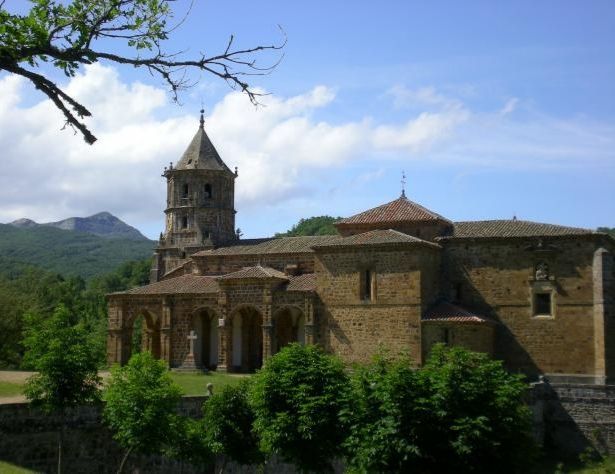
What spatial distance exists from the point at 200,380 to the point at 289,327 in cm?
679

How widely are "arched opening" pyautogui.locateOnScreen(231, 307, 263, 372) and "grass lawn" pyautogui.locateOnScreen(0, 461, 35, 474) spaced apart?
1783 cm

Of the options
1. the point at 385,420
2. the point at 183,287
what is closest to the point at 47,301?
the point at 183,287

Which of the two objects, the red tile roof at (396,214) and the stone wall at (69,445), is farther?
the red tile roof at (396,214)

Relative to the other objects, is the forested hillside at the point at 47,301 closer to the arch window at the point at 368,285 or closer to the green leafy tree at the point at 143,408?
the green leafy tree at the point at 143,408

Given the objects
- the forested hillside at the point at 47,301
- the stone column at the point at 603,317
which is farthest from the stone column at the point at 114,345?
the stone column at the point at 603,317

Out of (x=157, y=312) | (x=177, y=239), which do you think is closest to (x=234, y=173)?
(x=177, y=239)

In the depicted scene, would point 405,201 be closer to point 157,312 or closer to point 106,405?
point 157,312

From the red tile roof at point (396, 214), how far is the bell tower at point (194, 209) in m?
11.3

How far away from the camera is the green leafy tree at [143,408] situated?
67.7 feet

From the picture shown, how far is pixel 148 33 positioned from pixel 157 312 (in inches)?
1289

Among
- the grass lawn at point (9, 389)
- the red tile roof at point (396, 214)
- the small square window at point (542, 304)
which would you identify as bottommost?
the grass lawn at point (9, 389)

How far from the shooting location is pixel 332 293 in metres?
34.8

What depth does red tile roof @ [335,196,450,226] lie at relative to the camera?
36178 millimetres

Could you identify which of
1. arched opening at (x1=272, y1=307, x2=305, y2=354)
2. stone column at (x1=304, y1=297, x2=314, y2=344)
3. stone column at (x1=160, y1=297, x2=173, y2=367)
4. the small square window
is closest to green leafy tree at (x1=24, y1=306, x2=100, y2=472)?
stone column at (x1=304, y1=297, x2=314, y2=344)
